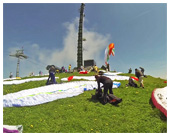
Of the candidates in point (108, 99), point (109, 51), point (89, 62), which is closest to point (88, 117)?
point (108, 99)

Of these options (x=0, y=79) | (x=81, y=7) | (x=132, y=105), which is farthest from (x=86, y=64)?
(x=0, y=79)

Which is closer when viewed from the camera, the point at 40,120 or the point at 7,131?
the point at 7,131

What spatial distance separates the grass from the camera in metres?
7.30

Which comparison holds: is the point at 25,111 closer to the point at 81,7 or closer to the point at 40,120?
the point at 40,120

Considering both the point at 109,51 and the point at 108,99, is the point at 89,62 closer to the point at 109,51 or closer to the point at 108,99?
the point at 109,51

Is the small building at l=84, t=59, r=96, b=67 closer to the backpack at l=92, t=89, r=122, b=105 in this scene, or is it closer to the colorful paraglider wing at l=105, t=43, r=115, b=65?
the colorful paraglider wing at l=105, t=43, r=115, b=65

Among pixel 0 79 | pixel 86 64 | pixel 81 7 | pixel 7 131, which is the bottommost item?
pixel 7 131

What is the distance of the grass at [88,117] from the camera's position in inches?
287

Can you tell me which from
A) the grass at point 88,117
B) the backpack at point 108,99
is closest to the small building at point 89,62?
the backpack at point 108,99

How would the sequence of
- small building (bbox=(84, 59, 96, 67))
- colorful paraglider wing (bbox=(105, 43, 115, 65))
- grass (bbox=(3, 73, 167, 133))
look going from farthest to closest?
small building (bbox=(84, 59, 96, 67)), colorful paraglider wing (bbox=(105, 43, 115, 65)), grass (bbox=(3, 73, 167, 133))

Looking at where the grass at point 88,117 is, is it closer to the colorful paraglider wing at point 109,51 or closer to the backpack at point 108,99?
the backpack at point 108,99

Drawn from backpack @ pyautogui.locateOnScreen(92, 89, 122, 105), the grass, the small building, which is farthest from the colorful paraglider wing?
the small building

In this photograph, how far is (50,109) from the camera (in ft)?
32.4

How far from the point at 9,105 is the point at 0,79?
5433 mm
